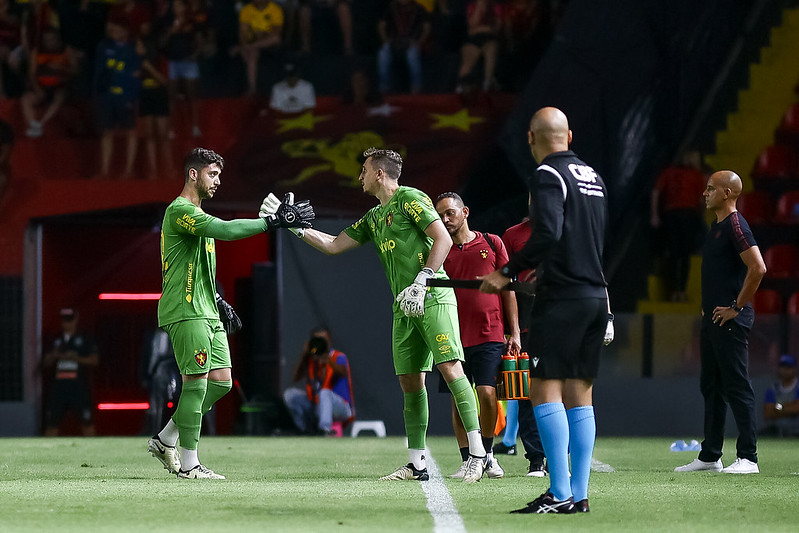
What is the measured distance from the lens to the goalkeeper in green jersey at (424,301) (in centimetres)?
832

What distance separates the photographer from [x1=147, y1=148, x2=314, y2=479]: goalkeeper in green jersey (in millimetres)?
8562

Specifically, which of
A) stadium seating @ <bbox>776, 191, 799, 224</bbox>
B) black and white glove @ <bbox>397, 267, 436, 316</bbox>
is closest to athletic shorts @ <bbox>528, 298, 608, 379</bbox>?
black and white glove @ <bbox>397, 267, 436, 316</bbox>

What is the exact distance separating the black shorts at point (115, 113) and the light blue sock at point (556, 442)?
1403cm

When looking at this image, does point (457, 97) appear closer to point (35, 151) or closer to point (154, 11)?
point (154, 11)

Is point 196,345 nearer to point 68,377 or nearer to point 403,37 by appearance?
point 68,377

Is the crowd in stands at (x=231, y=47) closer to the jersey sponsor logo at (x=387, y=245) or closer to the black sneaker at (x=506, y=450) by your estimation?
the black sneaker at (x=506, y=450)

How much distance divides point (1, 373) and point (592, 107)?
880 cm

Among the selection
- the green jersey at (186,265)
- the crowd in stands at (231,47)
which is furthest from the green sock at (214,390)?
the crowd in stands at (231,47)

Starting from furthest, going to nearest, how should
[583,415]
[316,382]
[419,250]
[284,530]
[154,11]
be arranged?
[154,11] < [316,382] < [419,250] < [583,415] < [284,530]

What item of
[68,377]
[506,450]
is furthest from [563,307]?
[68,377]

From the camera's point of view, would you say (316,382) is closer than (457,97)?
Yes

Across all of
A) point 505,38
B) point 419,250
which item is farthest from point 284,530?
point 505,38

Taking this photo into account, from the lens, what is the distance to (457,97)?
19.3 meters

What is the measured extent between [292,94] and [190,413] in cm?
1130
